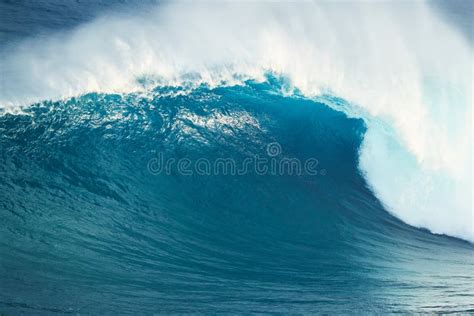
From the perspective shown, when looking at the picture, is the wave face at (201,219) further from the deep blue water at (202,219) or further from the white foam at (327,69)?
the white foam at (327,69)

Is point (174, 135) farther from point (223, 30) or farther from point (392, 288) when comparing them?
point (392, 288)

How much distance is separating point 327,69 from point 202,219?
625 cm

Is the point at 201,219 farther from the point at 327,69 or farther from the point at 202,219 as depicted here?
the point at 327,69

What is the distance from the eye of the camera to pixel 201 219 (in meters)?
9.80

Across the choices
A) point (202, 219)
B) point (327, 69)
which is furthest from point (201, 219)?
point (327, 69)

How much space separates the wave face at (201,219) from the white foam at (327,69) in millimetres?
598

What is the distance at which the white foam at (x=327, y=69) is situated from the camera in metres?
11.7

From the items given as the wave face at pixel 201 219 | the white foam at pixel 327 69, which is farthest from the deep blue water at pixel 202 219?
the white foam at pixel 327 69

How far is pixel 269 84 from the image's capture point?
42.9 feet

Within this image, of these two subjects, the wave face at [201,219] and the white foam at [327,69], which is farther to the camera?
the white foam at [327,69]

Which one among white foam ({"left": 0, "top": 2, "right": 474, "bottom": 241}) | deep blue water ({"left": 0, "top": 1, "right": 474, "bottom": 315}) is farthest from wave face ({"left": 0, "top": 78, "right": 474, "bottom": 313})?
white foam ({"left": 0, "top": 2, "right": 474, "bottom": 241})

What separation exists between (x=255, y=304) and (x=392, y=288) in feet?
9.00

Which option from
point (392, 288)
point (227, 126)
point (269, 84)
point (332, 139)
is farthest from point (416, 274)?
point (269, 84)

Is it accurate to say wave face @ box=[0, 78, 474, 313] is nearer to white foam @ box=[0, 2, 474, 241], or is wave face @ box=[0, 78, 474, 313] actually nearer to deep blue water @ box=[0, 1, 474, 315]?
deep blue water @ box=[0, 1, 474, 315]
